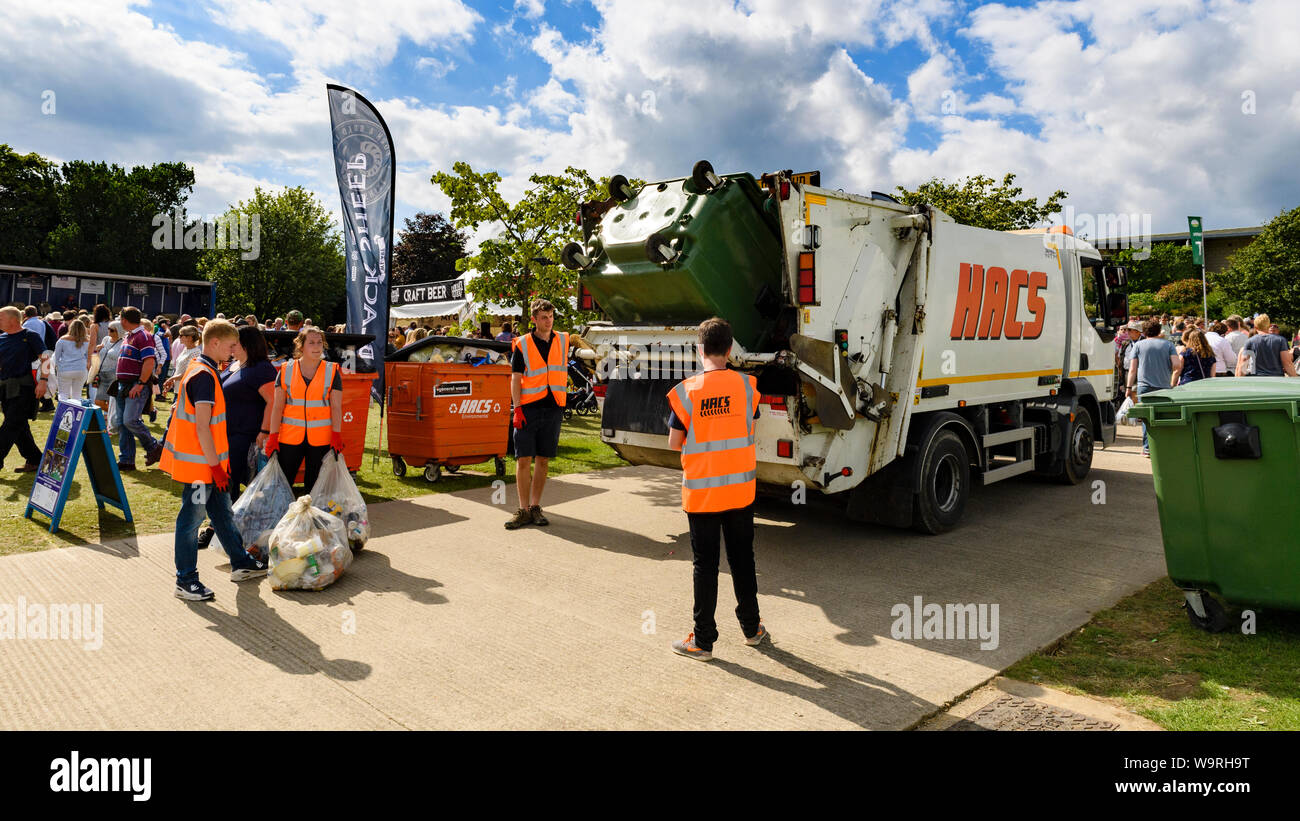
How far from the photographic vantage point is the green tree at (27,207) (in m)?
39.7

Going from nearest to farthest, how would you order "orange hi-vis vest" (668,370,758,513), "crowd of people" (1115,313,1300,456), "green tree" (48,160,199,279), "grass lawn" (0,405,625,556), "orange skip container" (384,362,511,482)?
1. "orange hi-vis vest" (668,370,758,513)
2. "grass lawn" (0,405,625,556)
3. "orange skip container" (384,362,511,482)
4. "crowd of people" (1115,313,1300,456)
5. "green tree" (48,160,199,279)

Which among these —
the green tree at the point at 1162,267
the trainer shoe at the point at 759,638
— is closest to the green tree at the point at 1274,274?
the green tree at the point at 1162,267

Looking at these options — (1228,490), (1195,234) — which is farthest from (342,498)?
(1195,234)

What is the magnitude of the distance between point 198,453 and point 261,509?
0.94m

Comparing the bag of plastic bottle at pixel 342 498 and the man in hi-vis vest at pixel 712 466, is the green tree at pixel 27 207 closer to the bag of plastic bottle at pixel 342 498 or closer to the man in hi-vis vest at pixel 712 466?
the bag of plastic bottle at pixel 342 498

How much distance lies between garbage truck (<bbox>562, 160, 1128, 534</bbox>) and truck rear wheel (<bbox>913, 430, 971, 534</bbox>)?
0.02 meters

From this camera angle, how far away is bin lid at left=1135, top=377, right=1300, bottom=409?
4.19 m

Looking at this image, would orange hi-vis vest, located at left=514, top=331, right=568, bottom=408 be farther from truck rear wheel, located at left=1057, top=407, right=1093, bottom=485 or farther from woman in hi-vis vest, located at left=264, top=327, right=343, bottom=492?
truck rear wheel, located at left=1057, top=407, right=1093, bottom=485

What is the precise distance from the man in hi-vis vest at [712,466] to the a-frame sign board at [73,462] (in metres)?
5.04

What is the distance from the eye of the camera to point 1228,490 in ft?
14.1

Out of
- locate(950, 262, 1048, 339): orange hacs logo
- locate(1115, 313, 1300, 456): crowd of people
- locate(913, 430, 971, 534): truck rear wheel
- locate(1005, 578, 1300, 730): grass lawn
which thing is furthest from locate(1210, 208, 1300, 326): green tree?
locate(1005, 578, 1300, 730): grass lawn

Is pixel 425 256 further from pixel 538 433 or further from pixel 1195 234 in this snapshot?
pixel 538 433
